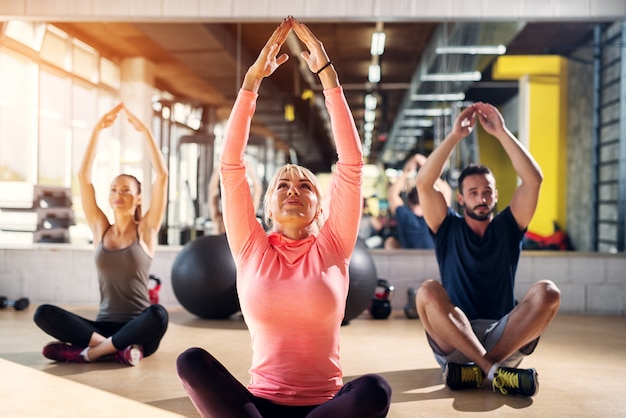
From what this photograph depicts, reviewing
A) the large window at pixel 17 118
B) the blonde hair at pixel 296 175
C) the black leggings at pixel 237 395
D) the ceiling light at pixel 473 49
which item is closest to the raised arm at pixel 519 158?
the blonde hair at pixel 296 175

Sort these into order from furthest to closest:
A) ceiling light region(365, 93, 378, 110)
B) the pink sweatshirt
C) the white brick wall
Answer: ceiling light region(365, 93, 378, 110)
the white brick wall
the pink sweatshirt

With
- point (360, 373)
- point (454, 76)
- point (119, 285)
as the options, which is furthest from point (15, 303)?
point (454, 76)

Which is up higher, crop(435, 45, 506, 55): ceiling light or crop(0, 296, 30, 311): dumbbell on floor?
crop(435, 45, 506, 55): ceiling light

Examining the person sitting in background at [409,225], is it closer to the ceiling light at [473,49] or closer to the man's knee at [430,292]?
the ceiling light at [473,49]

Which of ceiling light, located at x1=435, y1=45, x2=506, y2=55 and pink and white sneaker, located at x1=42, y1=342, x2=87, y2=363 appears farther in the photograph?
ceiling light, located at x1=435, y1=45, x2=506, y2=55

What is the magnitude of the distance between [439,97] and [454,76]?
24 centimetres

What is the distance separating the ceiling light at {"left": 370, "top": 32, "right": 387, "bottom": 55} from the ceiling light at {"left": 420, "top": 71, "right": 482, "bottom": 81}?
1.64 ft

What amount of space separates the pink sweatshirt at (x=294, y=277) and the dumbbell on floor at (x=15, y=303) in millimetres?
4245

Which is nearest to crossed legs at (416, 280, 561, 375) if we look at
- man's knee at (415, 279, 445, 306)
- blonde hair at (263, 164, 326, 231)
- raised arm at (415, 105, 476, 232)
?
man's knee at (415, 279, 445, 306)

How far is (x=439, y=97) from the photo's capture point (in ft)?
22.4

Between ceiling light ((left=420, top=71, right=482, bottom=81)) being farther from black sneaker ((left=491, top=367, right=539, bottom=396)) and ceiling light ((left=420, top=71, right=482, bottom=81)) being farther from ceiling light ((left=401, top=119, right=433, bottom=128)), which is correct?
black sneaker ((left=491, top=367, right=539, bottom=396))

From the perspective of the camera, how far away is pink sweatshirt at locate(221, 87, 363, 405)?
188cm

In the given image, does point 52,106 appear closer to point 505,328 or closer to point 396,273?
point 396,273

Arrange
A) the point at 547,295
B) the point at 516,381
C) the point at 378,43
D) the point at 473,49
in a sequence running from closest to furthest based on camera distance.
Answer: the point at 516,381 < the point at 547,295 < the point at 378,43 < the point at 473,49
